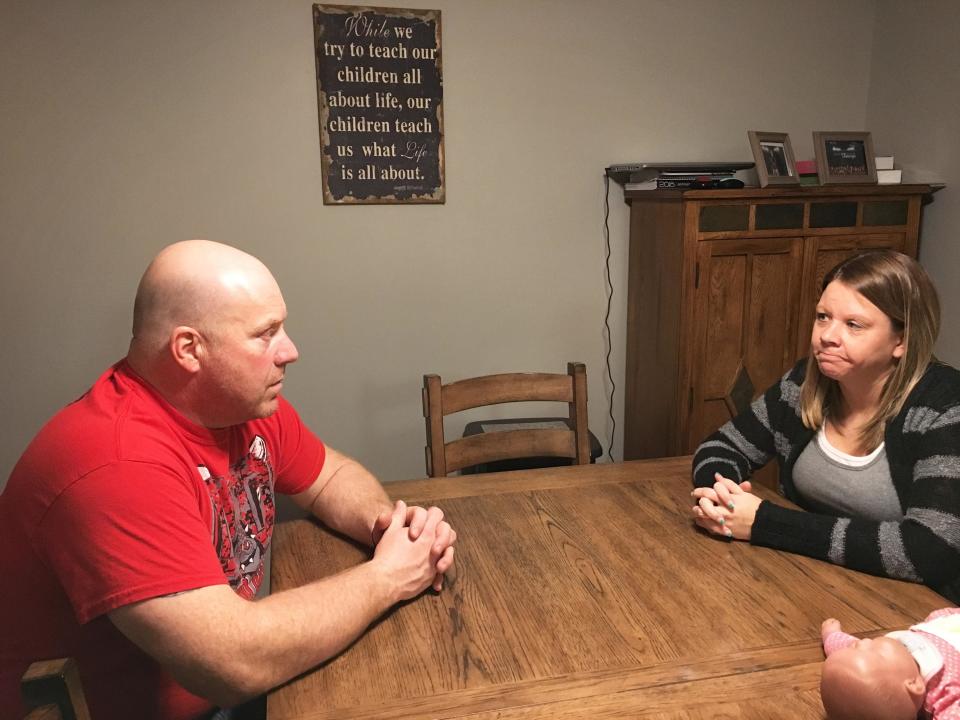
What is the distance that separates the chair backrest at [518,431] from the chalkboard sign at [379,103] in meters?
1.15

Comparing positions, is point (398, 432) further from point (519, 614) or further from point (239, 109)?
point (519, 614)

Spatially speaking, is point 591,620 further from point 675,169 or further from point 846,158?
point 846,158

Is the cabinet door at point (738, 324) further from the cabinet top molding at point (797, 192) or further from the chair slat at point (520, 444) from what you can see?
the chair slat at point (520, 444)

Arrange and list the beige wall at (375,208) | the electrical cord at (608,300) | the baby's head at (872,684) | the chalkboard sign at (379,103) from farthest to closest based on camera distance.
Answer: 1. the electrical cord at (608,300)
2. the chalkboard sign at (379,103)
3. the beige wall at (375,208)
4. the baby's head at (872,684)

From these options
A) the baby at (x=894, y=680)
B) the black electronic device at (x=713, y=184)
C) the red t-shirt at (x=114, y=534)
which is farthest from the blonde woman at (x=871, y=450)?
the black electronic device at (x=713, y=184)

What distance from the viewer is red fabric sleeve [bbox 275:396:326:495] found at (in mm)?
1491

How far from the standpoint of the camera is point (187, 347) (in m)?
1.13

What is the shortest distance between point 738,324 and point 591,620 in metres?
1.90

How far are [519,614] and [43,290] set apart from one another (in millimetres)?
2344

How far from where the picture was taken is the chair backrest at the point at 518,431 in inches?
76.7

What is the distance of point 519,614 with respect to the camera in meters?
1.16

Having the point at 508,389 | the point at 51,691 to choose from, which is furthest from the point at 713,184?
the point at 51,691

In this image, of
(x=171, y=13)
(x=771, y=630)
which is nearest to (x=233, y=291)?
(x=771, y=630)

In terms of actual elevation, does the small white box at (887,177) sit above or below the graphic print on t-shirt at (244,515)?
above
